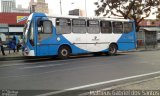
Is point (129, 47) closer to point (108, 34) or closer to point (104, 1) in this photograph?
point (108, 34)

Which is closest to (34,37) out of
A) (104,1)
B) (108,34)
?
(108,34)

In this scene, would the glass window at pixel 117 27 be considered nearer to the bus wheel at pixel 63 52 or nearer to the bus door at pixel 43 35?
the bus wheel at pixel 63 52

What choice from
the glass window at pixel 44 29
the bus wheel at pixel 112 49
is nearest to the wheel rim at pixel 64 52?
the glass window at pixel 44 29

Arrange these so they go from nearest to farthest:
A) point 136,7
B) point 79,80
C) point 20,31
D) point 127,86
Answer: point 127,86 < point 79,80 < point 136,7 < point 20,31

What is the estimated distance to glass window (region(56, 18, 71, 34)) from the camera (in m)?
19.6

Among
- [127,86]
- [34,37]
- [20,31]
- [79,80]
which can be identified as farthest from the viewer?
[20,31]

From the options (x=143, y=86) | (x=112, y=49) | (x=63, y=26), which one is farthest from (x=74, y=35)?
(x=143, y=86)

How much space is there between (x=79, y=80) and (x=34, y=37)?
9110 millimetres

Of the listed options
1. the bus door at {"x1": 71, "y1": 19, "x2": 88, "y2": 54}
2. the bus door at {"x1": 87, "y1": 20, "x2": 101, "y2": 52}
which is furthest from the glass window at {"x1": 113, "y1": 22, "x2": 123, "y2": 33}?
the bus door at {"x1": 71, "y1": 19, "x2": 88, "y2": 54}

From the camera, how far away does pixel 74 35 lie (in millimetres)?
20578

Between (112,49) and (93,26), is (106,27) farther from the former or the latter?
(112,49)

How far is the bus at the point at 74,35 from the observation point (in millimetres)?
18672

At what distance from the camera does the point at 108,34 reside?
22.9m

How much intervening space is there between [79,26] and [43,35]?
3.26m
